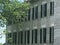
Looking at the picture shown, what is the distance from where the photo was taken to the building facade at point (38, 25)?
38.9 m

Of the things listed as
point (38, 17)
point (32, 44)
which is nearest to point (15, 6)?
point (38, 17)

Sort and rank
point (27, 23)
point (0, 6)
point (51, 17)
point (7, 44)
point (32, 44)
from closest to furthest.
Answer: point (51, 17) < point (0, 6) < point (32, 44) < point (27, 23) < point (7, 44)

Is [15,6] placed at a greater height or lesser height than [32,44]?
greater

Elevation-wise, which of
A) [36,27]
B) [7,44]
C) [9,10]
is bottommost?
[7,44]

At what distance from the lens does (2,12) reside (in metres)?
42.2

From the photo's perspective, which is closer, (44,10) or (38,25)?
(44,10)

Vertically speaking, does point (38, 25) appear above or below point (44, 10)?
below

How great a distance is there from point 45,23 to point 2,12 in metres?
6.14

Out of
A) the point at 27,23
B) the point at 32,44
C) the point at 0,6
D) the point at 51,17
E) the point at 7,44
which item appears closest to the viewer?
the point at 51,17

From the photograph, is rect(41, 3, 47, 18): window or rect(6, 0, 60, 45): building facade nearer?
rect(6, 0, 60, 45): building facade

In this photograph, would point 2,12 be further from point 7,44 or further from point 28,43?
point 7,44

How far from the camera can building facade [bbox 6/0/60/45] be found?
38938 millimetres

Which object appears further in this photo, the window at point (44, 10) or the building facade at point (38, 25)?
the window at point (44, 10)

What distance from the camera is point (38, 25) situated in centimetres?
4347
